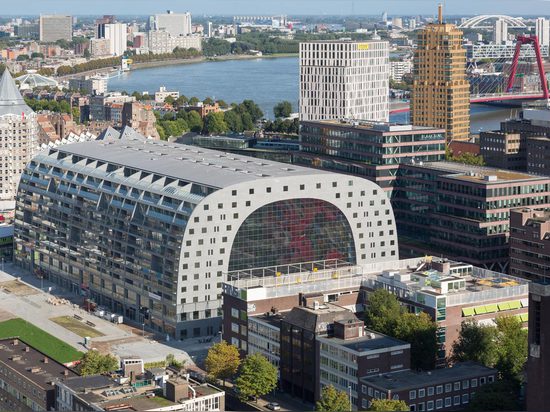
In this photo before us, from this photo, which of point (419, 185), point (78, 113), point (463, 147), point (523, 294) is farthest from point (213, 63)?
point (523, 294)

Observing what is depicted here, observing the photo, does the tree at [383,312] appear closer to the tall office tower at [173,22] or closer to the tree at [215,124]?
the tree at [215,124]

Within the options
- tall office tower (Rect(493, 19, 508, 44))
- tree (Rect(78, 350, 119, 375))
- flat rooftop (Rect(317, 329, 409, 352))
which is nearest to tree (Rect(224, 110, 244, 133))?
tree (Rect(78, 350, 119, 375))

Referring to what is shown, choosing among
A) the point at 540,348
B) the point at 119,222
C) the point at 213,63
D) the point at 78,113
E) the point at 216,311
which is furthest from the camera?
the point at 213,63

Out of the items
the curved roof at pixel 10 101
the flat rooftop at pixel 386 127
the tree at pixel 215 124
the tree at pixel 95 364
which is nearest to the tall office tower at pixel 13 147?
the curved roof at pixel 10 101

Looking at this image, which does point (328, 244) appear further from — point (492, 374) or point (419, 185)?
point (492, 374)

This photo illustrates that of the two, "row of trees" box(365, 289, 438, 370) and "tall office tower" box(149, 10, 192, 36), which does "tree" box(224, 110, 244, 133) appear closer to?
"row of trees" box(365, 289, 438, 370)

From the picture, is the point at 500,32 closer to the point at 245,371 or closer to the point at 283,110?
the point at 283,110
